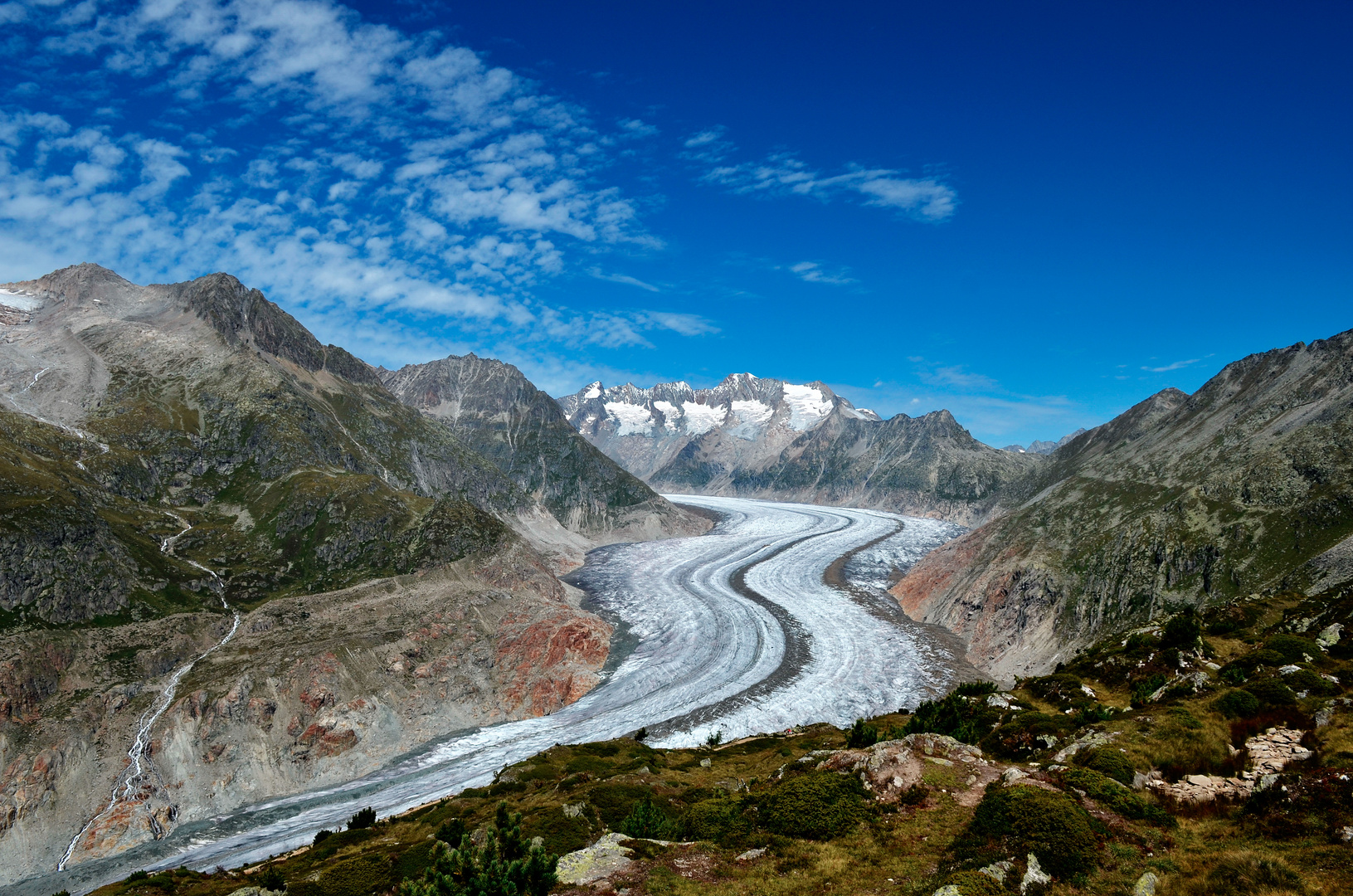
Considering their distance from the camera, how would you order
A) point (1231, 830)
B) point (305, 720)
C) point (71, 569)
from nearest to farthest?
point (1231, 830)
point (305, 720)
point (71, 569)

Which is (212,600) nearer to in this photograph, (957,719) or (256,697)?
(256,697)

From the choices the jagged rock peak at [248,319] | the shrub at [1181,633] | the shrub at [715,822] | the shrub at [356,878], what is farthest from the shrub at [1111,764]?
the jagged rock peak at [248,319]

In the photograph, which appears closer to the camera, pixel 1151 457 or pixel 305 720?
pixel 305 720

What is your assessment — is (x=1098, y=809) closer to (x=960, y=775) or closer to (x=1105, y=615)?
(x=960, y=775)

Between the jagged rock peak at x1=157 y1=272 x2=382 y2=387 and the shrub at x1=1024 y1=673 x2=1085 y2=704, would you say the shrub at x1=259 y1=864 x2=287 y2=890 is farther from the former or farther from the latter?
the jagged rock peak at x1=157 y1=272 x2=382 y2=387

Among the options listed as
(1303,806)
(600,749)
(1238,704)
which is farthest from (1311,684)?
(600,749)

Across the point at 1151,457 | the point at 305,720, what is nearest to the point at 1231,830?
the point at 305,720

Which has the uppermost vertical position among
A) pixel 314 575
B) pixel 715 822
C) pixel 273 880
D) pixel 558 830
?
pixel 314 575
